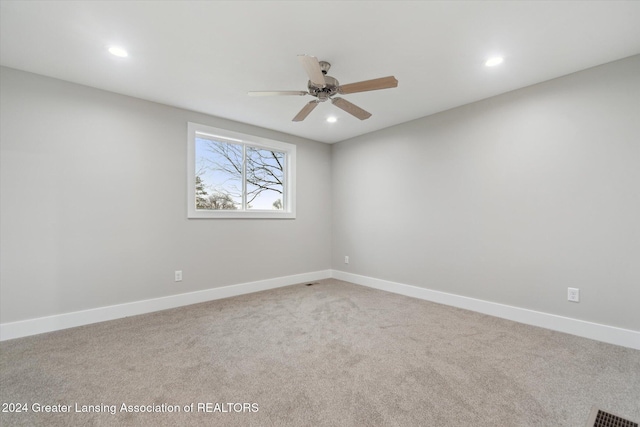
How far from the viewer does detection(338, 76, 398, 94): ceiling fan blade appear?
201cm

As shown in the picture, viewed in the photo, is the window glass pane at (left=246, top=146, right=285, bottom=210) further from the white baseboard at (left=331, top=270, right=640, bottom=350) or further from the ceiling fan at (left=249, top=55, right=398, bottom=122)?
the white baseboard at (left=331, top=270, right=640, bottom=350)

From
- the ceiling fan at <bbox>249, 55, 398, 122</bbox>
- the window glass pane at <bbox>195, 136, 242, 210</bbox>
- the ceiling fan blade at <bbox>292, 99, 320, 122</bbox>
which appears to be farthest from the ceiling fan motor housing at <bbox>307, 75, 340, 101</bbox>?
the window glass pane at <bbox>195, 136, 242, 210</bbox>

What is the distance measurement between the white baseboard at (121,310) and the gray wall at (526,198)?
6.60 ft

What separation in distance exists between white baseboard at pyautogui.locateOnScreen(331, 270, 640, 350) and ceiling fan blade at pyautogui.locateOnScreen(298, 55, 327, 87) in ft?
9.80

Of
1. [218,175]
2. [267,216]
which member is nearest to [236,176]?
[218,175]

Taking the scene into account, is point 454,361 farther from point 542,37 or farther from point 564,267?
point 542,37

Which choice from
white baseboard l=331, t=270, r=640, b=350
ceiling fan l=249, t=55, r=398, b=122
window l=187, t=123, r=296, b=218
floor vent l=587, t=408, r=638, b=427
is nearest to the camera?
floor vent l=587, t=408, r=638, b=427

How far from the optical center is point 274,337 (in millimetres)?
2533

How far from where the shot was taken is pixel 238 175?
163 inches

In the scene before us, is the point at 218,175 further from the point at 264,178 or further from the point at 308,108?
the point at 308,108

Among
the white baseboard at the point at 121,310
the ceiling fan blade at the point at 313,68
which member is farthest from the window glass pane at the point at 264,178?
the ceiling fan blade at the point at 313,68

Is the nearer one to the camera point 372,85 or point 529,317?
point 372,85

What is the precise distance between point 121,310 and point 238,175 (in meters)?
2.22

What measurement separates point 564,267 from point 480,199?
103 cm
